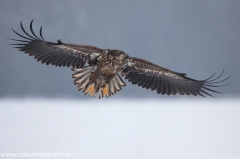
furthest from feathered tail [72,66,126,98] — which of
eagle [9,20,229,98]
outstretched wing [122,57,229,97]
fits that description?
outstretched wing [122,57,229,97]

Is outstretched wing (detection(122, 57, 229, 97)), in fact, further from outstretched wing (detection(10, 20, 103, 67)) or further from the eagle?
outstretched wing (detection(10, 20, 103, 67))

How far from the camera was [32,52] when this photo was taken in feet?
11.0

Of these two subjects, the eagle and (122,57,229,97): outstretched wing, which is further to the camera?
(122,57,229,97): outstretched wing

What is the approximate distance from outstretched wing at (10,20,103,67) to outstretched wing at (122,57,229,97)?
1.42 ft

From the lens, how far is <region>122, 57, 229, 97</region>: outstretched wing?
333 centimetres

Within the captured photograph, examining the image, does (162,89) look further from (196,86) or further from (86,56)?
(86,56)

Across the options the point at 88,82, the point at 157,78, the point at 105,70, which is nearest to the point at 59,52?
the point at 88,82

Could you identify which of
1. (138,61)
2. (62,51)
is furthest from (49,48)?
(138,61)

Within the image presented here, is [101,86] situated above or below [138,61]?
below

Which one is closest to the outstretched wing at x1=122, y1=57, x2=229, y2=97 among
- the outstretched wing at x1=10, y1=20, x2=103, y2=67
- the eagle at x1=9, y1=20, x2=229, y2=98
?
the eagle at x1=9, y1=20, x2=229, y2=98

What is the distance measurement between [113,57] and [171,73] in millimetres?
687

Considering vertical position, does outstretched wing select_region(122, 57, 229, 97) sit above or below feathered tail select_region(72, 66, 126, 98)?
above

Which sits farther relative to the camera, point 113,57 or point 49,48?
point 49,48

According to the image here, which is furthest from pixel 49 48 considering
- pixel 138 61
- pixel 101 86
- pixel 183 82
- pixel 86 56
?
pixel 183 82
